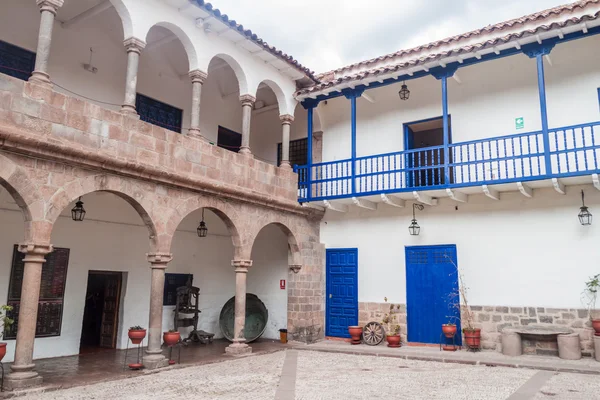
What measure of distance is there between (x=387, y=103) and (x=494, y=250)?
167 inches

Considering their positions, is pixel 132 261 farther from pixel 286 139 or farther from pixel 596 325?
pixel 596 325

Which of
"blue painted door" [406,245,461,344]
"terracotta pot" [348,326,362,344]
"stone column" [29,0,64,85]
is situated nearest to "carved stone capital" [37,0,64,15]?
"stone column" [29,0,64,85]

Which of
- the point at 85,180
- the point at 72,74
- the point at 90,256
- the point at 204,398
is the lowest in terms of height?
the point at 204,398

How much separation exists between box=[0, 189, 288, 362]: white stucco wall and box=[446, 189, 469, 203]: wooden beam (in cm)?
465

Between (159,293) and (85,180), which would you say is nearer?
(85,180)

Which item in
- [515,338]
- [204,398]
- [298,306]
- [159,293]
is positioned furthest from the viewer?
[298,306]

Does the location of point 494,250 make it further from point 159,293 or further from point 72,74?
point 72,74

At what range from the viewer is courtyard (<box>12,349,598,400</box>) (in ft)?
19.3

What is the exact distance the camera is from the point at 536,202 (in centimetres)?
906

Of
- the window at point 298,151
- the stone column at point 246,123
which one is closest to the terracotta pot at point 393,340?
the stone column at point 246,123

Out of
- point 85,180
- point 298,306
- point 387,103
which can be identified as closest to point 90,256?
point 85,180

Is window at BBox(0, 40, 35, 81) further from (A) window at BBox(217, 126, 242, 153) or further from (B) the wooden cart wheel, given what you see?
(B) the wooden cart wheel

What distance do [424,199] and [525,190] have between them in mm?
1992

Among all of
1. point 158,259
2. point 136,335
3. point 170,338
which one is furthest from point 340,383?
point 158,259
